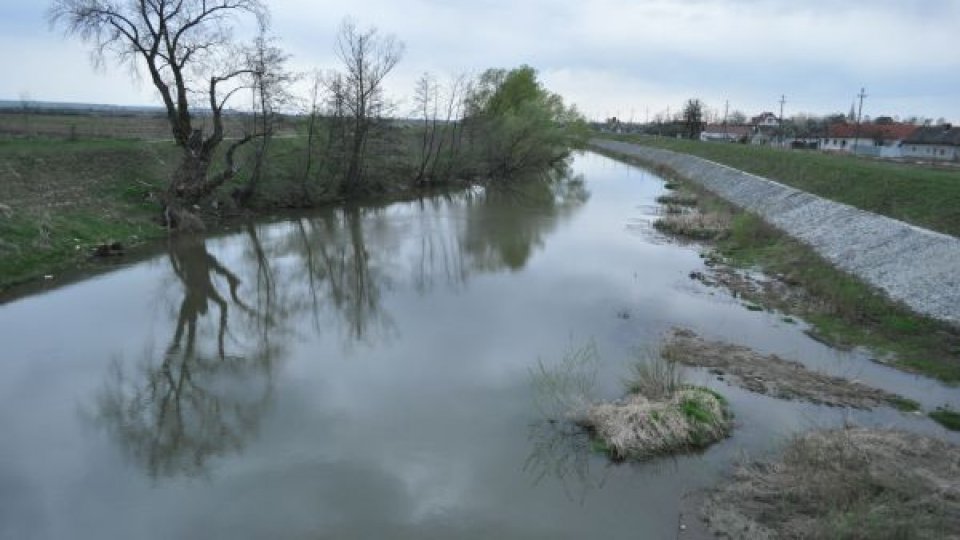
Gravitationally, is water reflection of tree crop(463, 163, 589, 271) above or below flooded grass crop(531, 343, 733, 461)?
above

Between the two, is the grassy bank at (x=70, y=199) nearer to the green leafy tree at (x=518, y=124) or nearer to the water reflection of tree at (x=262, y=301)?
the water reflection of tree at (x=262, y=301)

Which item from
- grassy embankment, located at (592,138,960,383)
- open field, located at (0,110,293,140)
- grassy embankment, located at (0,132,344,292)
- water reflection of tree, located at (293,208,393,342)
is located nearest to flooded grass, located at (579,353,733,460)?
grassy embankment, located at (592,138,960,383)

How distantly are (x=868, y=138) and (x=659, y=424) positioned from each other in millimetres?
88519

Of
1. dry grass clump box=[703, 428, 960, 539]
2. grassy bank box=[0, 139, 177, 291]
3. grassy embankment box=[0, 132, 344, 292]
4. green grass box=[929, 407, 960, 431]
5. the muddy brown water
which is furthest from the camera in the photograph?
grassy embankment box=[0, 132, 344, 292]

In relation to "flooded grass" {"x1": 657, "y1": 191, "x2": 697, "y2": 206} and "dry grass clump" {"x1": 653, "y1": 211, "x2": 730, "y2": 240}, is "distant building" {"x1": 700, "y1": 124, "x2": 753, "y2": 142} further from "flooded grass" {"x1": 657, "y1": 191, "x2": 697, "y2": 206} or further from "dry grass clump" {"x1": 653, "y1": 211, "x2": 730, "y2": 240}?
"dry grass clump" {"x1": 653, "y1": 211, "x2": 730, "y2": 240}

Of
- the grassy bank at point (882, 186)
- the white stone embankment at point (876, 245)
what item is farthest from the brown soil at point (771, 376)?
the grassy bank at point (882, 186)

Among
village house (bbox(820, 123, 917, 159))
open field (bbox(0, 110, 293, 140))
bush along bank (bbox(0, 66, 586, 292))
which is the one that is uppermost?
village house (bbox(820, 123, 917, 159))

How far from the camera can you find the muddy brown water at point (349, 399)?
8945mm

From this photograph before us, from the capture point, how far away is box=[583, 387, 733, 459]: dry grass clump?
10.2 meters

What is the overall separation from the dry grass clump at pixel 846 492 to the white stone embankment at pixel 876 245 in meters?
7.04

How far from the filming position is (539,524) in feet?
28.8

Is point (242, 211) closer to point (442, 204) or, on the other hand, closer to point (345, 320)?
point (442, 204)

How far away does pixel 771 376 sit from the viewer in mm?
13141

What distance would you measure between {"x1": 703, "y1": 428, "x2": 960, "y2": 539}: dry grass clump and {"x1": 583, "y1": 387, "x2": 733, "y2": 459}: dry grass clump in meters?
0.99
